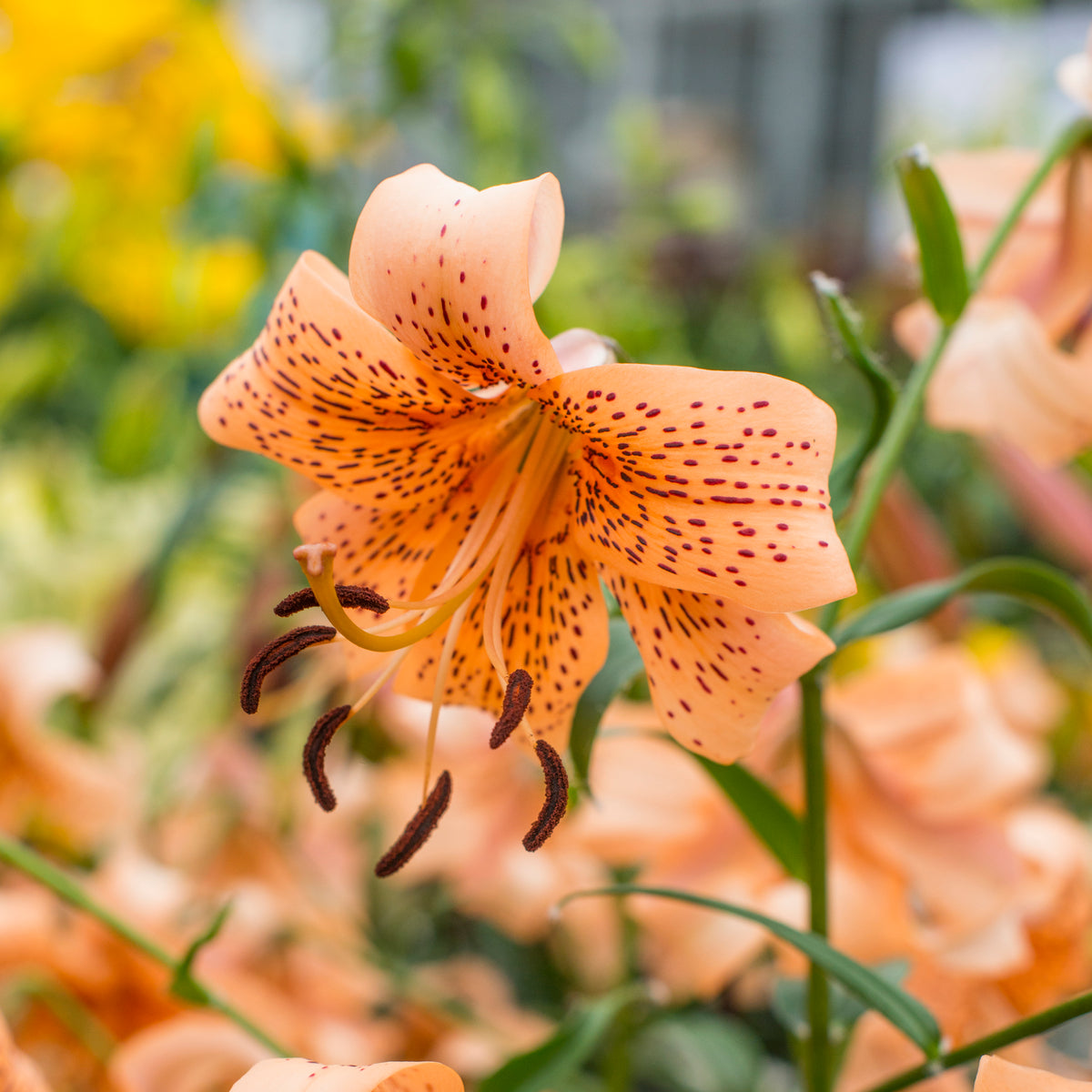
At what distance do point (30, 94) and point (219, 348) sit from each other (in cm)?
25

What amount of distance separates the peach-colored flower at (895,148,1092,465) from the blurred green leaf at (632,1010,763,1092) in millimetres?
325

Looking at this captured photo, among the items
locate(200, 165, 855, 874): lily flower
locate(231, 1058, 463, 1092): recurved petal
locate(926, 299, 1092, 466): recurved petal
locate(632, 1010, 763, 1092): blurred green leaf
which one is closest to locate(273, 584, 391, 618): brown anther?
locate(200, 165, 855, 874): lily flower

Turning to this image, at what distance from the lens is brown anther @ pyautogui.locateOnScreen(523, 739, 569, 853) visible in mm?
258

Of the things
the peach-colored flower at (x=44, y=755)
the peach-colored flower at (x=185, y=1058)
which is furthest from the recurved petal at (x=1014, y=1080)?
the peach-colored flower at (x=44, y=755)

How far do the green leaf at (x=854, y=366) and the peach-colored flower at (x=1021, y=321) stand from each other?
10 cm

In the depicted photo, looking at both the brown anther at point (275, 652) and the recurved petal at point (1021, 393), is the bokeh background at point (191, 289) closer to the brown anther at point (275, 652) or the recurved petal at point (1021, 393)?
the recurved petal at point (1021, 393)

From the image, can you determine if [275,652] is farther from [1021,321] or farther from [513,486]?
[1021,321]

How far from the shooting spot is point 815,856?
1.05ft

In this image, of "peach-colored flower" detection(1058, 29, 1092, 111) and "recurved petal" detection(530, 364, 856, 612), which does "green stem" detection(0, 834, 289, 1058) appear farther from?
"peach-colored flower" detection(1058, 29, 1092, 111)

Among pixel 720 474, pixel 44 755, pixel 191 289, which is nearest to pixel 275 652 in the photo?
pixel 720 474

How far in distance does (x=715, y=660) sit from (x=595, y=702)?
0.04 metres

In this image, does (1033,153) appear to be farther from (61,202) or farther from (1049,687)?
(61,202)

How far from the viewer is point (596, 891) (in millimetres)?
294

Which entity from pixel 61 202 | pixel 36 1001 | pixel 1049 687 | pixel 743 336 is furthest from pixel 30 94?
pixel 743 336
